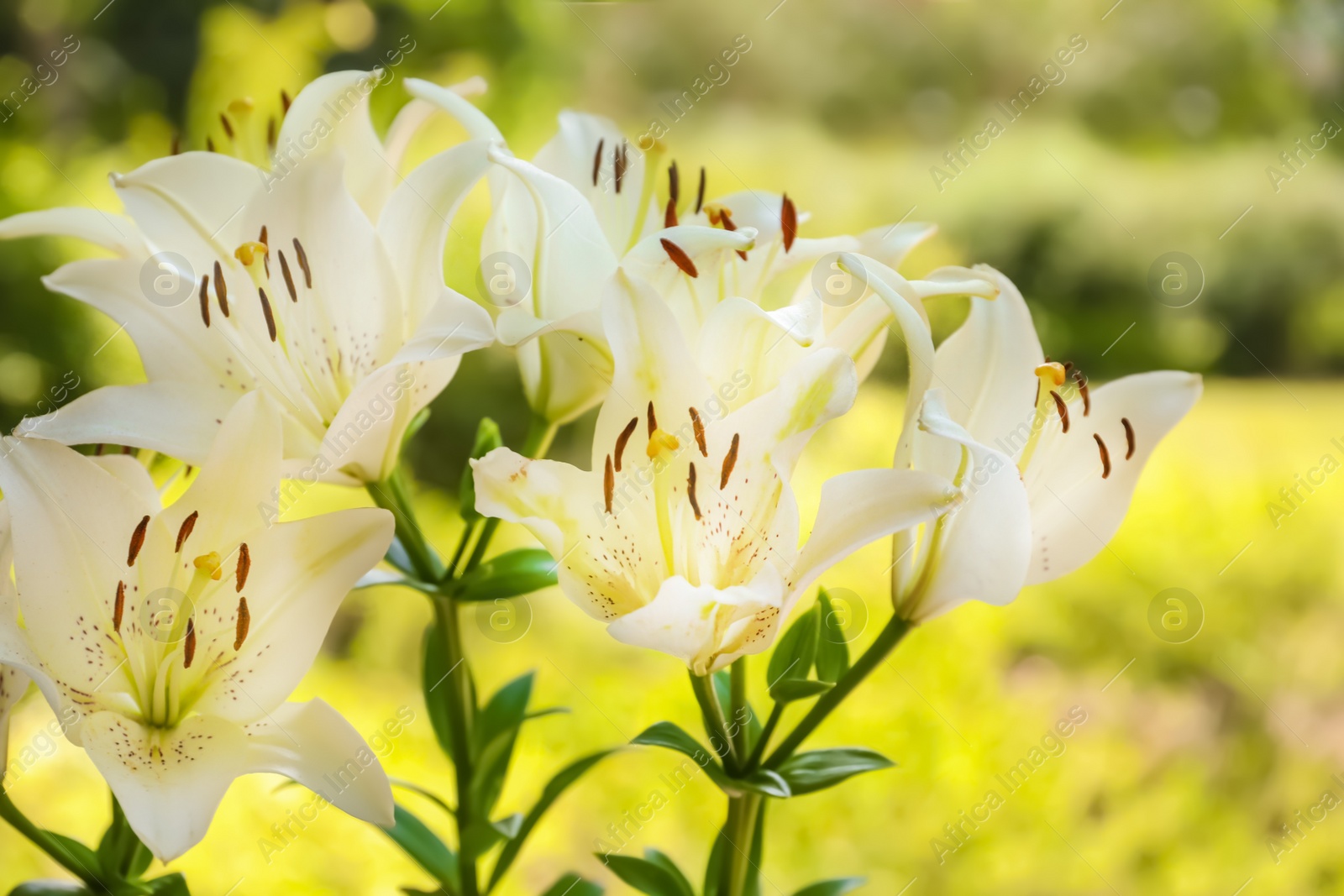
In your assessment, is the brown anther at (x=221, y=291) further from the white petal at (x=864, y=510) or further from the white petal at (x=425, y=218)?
the white petal at (x=864, y=510)

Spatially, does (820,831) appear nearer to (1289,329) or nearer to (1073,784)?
(1073,784)

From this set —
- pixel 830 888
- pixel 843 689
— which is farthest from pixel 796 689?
pixel 830 888

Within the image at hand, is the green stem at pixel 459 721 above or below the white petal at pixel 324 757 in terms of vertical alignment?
below

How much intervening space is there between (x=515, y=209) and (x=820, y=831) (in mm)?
955

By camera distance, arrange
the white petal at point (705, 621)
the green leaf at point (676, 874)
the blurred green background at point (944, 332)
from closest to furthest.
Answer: the white petal at point (705, 621)
the green leaf at point (676, 874)
the blurred green background at point (944, 332)

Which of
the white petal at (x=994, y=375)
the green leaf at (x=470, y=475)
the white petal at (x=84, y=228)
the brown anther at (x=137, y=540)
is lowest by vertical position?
the white petal at (x=994, y=375)

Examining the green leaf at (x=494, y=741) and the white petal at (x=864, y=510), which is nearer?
the white petal at (x=864, y=510)

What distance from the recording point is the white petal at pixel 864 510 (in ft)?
1.11

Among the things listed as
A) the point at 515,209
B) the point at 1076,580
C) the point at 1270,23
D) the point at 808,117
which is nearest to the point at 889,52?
the point at 808,117

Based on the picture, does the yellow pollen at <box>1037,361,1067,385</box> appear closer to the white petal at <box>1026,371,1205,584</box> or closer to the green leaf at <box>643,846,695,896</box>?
the white petal at <box>1026,371,1205,584</box>

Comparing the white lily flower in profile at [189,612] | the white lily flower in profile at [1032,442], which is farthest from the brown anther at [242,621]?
the white lily flower in profile at [1032,442]

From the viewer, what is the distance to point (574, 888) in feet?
1.51

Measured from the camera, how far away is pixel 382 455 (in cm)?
41

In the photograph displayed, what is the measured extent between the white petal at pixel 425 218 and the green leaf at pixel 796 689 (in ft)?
0.59
